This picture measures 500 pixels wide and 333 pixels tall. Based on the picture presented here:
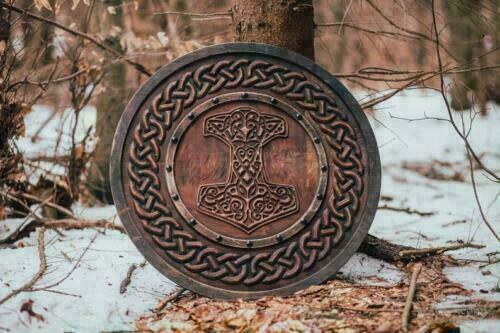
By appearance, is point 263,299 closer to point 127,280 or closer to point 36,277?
point 127,280

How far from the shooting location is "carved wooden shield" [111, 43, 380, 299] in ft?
10.8

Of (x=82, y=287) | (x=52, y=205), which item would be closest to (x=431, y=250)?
(x=82, y=287)

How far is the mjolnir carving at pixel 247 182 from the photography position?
3350 mm

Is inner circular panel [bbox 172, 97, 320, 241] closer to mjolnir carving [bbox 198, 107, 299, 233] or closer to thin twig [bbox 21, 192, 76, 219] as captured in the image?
mjolnir carving [bbox 198, 107, 299, 233]

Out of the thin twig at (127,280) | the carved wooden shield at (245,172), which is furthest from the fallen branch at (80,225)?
the carved wooden shield at (245,172)

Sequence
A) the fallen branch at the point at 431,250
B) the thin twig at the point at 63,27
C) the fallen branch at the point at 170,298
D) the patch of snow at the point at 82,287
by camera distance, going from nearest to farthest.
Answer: the patch of snow at the point at 82,287, the fallen branch at the point at 170,298, the fallen branch at the point at 431,250, the thin twig at the point at 63,27

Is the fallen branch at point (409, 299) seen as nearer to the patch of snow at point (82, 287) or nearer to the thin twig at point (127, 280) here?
the patch of snow at point (82, 287)

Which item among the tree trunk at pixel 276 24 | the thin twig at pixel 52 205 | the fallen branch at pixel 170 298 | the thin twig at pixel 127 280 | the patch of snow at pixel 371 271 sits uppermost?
the tree trunk at pixel 276 24

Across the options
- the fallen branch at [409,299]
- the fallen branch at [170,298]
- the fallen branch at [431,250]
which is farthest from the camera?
the fallen branch at [431,250]

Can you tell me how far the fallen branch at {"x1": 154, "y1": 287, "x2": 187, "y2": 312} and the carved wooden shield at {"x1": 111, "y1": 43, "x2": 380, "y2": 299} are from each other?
0.11m

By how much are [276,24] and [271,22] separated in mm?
31

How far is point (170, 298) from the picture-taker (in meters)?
3.29

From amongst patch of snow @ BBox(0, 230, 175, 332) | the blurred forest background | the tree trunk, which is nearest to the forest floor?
patch of snow @ BBox(0, 230, 175, 332)

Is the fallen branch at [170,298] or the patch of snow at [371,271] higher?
the patch of snow at [371,271]
